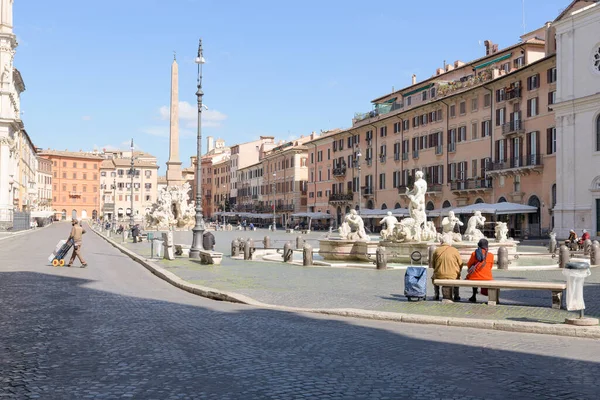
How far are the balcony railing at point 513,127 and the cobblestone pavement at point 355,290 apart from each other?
2685cm

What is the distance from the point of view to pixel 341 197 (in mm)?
73188

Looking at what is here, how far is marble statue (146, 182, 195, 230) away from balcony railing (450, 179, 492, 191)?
30200mm

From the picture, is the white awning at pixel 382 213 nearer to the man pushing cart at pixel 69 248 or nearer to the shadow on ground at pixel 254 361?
the man pushing cart at pixel 69 248

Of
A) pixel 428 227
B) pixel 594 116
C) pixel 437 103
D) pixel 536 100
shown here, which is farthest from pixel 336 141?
pixel 428 227

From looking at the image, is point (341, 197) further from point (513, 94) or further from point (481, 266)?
point (481, 266)

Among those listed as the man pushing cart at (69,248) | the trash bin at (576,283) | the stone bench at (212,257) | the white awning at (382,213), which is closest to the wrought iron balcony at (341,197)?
the white awning at (382,213)

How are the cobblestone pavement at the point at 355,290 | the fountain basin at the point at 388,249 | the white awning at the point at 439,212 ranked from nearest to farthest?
the cobblestone pavement at the point at 355,290
the fountain basin at the point at 388,249
the white awning at the point at 439,212

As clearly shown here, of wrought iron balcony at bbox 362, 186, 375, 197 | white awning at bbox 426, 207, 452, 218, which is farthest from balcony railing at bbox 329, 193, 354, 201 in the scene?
white awning at bbox 426, 207, 452, 218

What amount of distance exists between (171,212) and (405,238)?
52.9 m

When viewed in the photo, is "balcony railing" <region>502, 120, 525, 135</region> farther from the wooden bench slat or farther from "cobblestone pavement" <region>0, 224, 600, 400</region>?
"cobblestone pavement" <region>0, 224, 600, 400</region>

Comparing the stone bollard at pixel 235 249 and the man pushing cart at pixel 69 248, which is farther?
the stone bollard at pixel 235 249

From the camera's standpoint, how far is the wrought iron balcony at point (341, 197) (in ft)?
234

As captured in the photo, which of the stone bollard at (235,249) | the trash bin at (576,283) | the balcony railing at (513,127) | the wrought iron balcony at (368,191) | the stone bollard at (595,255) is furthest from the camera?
the wrought iron balcony at (368,191)

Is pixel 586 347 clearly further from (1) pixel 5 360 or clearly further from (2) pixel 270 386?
(1) pixel 5 360
